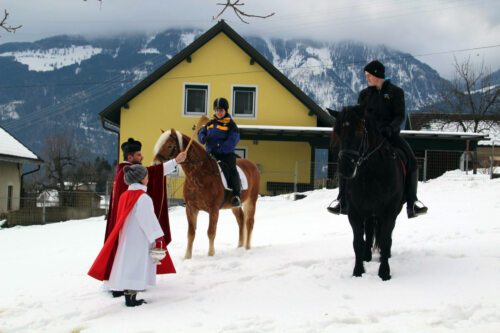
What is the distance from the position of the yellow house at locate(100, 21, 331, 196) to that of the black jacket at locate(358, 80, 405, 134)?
1924 centimetres

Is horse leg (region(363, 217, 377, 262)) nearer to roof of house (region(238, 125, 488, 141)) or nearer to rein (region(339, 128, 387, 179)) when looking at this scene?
rein (region(339, 128, 387, 179))

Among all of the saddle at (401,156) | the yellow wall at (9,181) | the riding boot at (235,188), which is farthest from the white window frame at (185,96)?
the saddle at (401,156)

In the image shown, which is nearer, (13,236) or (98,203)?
(13,236)

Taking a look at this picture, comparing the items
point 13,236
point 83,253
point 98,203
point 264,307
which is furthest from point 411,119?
point 264,307

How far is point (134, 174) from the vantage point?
5879 mm

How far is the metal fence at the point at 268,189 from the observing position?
21.8 m

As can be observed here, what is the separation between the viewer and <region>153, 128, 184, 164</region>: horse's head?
24.3 feet

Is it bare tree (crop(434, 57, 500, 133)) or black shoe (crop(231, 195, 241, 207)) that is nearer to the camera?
black shoe (crop(231, 195, 241, 207))

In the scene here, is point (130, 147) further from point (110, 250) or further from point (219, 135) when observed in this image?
point (219, 135)

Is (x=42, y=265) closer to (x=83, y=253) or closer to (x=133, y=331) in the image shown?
(x=83, y=253)

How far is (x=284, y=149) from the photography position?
1033 inches

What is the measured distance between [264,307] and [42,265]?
518cm

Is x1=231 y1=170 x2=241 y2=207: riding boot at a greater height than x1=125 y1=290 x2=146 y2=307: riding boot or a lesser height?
greater

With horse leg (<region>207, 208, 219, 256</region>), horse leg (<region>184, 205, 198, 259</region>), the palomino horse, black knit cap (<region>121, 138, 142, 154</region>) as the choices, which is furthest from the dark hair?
horse leg (<region>207, 208, 219, 256</region>)
